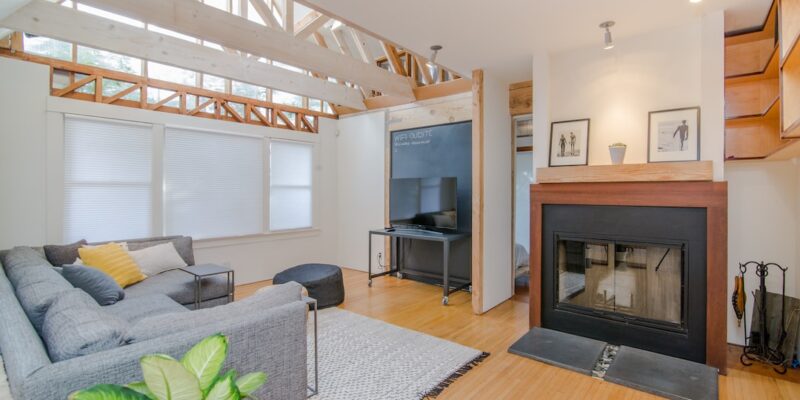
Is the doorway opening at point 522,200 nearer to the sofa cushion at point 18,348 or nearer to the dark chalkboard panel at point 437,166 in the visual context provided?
the dark chalkboard panel at point 437,166

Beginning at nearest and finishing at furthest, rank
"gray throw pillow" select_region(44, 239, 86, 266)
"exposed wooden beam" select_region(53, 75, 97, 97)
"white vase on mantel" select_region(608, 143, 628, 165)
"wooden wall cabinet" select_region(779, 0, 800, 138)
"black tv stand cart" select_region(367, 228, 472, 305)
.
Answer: "wooden wall cabinet" select_region(779, 0, 800, 138) < "white vase on mantel" select_region(608, 143, 628, 165) < "gray throw pillow" select_region(44, 239, 86, 266) < "exposed wooden beam" select_region(53, 75, 97, 97) < "black tv stand cart" select_region(367, 228, 472, 305)

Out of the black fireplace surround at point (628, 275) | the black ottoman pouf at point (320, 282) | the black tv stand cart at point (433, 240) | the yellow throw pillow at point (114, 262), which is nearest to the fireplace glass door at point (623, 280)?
the black fireplace surround at point (628, 275)

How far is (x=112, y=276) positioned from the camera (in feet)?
11.4

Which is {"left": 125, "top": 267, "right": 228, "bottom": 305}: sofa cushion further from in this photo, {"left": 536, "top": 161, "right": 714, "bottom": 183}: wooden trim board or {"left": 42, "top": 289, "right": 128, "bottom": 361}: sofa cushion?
{"left": 536, "top": 161, "right": 714, "bottom": 183}: wooden trim board

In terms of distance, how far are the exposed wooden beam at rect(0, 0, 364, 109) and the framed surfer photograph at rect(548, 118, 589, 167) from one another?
10.5 ft

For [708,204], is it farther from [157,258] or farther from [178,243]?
[178,243]

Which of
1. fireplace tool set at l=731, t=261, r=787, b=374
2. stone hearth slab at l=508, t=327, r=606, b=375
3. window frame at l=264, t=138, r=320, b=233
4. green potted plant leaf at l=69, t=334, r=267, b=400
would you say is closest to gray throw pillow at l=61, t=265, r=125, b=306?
green potted plant leaf at l=69, t=334, r=267, b=400

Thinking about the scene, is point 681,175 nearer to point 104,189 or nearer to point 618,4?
point 618,4

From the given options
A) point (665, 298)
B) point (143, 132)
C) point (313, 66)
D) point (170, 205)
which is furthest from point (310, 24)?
point (665, 298)

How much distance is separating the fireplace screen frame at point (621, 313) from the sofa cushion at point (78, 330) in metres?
3.21

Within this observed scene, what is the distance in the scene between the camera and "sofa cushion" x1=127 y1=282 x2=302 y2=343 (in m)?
1.57

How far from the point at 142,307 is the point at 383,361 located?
1.87 m

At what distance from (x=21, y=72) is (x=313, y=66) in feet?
9.17


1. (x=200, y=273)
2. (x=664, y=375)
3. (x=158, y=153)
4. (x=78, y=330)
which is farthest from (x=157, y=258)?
(x=664, y=375)
